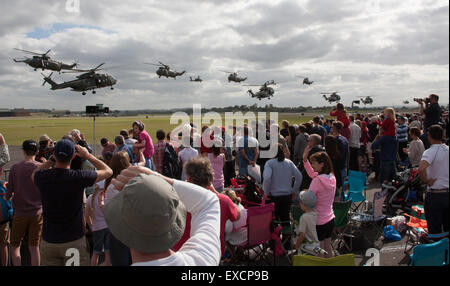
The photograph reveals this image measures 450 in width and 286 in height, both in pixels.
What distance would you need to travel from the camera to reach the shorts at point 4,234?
439 cm

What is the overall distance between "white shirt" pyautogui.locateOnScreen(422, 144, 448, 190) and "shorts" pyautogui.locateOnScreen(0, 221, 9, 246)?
5949mm

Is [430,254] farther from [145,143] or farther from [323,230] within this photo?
[145,143]

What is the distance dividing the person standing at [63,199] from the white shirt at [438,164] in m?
3.90

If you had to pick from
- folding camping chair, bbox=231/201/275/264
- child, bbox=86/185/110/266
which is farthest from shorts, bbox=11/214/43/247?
folding camping chair, bbox=231/201/275/264

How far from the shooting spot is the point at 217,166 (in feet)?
21.3

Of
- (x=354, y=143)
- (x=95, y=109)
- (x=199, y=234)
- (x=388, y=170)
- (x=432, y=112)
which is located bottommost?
(x=388, y=170)

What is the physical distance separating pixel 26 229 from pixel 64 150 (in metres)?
1.87

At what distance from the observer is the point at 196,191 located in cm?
192

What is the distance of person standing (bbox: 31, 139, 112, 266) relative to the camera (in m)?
3.19

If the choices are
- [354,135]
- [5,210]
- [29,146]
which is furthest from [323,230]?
Result: [354,135]

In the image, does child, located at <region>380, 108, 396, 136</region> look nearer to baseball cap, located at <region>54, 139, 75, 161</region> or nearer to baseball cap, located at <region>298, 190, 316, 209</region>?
baseball cap, located at <region>298, 190, 316, 209</region>

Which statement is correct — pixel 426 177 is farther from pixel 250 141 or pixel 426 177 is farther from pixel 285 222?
pixel 250 141
